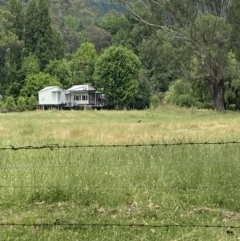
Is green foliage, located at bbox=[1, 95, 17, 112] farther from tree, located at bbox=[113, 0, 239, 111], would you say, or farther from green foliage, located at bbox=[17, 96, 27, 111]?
tree, located at bbox=[113, 0, 239, 111]

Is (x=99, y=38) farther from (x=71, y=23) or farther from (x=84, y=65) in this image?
(x=84, y=65)

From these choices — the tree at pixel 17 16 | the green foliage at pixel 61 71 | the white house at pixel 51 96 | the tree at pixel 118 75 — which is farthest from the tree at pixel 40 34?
the tree at pixel 118 75

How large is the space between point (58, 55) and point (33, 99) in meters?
11.5

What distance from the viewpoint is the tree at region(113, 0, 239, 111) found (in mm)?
38219

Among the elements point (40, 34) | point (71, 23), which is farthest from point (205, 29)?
point (71, 23)

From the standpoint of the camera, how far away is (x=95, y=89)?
2761 inches

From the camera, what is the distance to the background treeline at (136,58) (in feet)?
131

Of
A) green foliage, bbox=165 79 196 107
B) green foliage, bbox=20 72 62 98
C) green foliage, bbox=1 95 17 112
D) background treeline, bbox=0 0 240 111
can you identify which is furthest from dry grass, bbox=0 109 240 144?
green foliage, bbox=20 72 62 98

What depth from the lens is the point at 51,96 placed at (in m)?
68.4

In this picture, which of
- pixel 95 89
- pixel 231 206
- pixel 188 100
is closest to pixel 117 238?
pixel 231 206

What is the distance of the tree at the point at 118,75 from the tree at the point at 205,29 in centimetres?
2073

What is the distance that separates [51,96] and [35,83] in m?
4.19

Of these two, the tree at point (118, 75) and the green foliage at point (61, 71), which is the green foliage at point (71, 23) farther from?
the tree at point (118, 75)

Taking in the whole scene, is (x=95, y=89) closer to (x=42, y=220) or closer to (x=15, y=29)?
(x=15, y=29)
